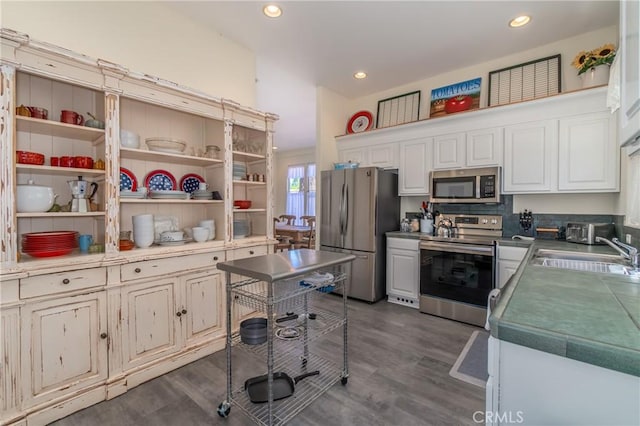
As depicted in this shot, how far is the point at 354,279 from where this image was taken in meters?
3.80

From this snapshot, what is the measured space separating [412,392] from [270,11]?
324 centimetres

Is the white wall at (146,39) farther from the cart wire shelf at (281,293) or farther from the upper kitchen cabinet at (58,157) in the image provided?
the cart wire shelf at (281,293)

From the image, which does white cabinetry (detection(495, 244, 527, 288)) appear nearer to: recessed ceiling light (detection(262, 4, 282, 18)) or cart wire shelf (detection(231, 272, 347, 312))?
cart wire shelf (detection(231, 272, 347, 312))

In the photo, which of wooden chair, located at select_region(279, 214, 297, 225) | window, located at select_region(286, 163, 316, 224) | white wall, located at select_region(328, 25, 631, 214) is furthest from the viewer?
window, located at select_region(286, 163, 316, 224)

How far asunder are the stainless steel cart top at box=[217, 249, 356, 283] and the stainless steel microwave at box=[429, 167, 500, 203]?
2066mm

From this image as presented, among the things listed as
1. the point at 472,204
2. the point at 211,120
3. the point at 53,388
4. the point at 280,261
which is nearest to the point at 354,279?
the point at 472,204

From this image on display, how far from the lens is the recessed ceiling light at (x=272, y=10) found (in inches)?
95.6

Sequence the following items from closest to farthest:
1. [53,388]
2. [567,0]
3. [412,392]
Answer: [53,388] < [412,392] < [567,0]

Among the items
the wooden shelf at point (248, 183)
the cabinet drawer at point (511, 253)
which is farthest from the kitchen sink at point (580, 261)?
the wooden shelf at point (248, 183)

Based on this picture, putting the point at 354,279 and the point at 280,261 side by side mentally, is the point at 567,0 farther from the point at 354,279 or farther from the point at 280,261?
the point at 354,279

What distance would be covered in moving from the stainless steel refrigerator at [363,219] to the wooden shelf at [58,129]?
2.63 m

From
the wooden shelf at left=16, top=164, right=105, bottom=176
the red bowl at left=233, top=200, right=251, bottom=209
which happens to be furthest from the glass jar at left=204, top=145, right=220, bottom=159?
the wooden shelf at left=16, top=164, right=105, bottom=176

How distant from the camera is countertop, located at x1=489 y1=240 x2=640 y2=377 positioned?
0.66m

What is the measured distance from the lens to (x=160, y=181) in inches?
99.2
